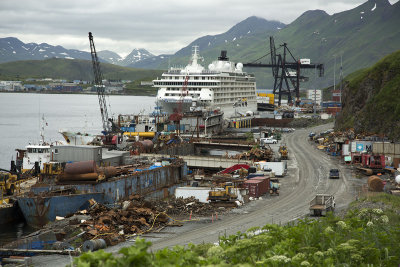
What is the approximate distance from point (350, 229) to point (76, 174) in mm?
21026

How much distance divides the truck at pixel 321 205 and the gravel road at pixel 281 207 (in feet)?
2.57

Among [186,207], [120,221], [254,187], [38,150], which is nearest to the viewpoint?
[120,221]

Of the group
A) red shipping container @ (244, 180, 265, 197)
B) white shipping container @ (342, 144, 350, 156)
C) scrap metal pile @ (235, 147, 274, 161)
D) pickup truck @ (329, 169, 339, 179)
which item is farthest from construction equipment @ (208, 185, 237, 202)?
white shipping container @ (342, 144, 350, 156)

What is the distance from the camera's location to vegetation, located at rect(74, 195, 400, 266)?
13.2 metres

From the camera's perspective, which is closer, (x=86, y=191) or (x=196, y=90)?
(x=86, y=191)

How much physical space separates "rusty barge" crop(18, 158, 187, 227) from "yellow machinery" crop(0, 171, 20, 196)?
10.6ft

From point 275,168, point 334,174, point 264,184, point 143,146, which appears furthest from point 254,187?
point 143,146

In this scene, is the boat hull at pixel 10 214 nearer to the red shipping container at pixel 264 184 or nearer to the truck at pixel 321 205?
the red shipping container at pixel 264 184

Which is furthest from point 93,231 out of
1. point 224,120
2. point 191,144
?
point 224,120

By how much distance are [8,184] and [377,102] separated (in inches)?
1988

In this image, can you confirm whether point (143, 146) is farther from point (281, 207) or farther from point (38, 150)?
point (281, 207)

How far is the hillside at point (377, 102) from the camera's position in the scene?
66.6 m

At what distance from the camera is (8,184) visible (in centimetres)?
3922

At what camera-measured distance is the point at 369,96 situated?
78.6 metres
